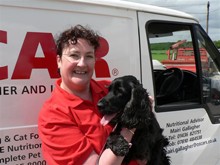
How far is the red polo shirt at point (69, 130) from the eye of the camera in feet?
6.80

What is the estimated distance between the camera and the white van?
2334 millimetres

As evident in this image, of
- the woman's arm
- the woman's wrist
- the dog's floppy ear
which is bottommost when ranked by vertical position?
the woman's arm

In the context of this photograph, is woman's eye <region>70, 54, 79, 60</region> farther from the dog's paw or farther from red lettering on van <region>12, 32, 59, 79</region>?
the dog's paw

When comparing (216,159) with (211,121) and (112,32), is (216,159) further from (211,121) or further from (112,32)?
(112,32)

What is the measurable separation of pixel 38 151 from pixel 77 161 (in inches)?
20.0

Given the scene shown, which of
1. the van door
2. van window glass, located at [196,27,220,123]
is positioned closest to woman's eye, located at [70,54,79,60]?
the van door

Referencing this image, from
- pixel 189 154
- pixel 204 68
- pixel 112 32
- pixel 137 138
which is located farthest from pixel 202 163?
pixel 112 32

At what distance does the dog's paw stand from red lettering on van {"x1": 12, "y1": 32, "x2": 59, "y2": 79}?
0.68m

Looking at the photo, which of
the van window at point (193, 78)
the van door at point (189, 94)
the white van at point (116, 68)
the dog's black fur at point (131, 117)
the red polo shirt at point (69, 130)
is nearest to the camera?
the red polo shirt at point (69, 130)

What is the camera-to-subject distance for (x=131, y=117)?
2246 mm

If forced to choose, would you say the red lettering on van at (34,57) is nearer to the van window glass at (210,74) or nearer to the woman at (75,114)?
the woman at (75,114)

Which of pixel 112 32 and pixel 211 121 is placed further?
pixel 211 121

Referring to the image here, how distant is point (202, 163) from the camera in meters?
3.49

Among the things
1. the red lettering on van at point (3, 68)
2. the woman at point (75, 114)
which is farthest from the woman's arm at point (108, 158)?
the red lettering on van at point (3, 68)
